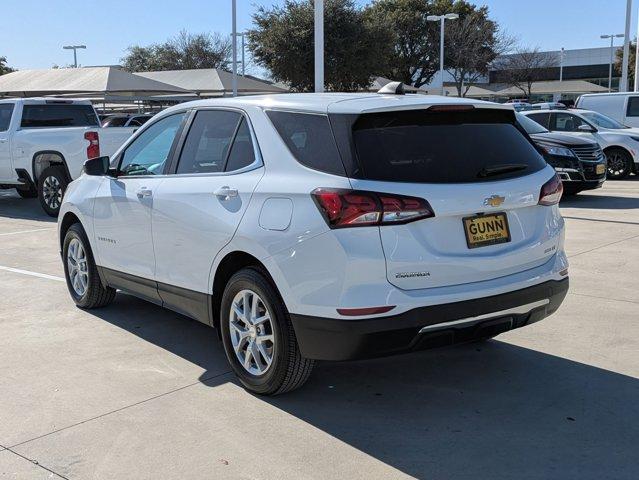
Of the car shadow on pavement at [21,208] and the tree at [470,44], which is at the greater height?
the tree at [470,44]

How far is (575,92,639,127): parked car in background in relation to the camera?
19594 millimetres

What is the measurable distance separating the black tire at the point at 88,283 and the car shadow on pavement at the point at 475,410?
1096mm

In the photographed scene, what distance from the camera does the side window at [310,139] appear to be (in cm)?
393

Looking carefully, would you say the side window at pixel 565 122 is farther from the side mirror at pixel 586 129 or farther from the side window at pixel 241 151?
the side window at pixel 241 151

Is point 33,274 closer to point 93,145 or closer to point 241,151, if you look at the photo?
point 241,151

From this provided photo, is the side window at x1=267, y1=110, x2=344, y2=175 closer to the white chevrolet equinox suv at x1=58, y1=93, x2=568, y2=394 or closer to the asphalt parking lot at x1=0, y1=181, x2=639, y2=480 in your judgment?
the white chevrolet equinox suv at x1=58, y1=93, x2=568, y2=394

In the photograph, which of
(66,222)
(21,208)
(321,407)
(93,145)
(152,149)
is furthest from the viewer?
(21,208)

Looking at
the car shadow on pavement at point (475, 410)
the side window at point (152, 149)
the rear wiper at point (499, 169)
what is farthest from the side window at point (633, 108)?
the side window at point (152, 149)

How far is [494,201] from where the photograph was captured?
402cm

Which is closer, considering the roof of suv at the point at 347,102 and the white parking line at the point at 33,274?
the roof of suv at the point at 347,102

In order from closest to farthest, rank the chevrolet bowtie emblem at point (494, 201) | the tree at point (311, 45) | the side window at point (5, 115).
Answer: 1. the chevrolet bowtie emblem at point (494, 201)
2. the side window at point (5, 115)
3. the tree at point (311, 45)

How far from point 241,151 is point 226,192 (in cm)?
30

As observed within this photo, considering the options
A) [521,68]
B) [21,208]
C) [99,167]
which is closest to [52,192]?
[21,208]

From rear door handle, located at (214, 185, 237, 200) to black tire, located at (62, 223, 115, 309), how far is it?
7.03ft
